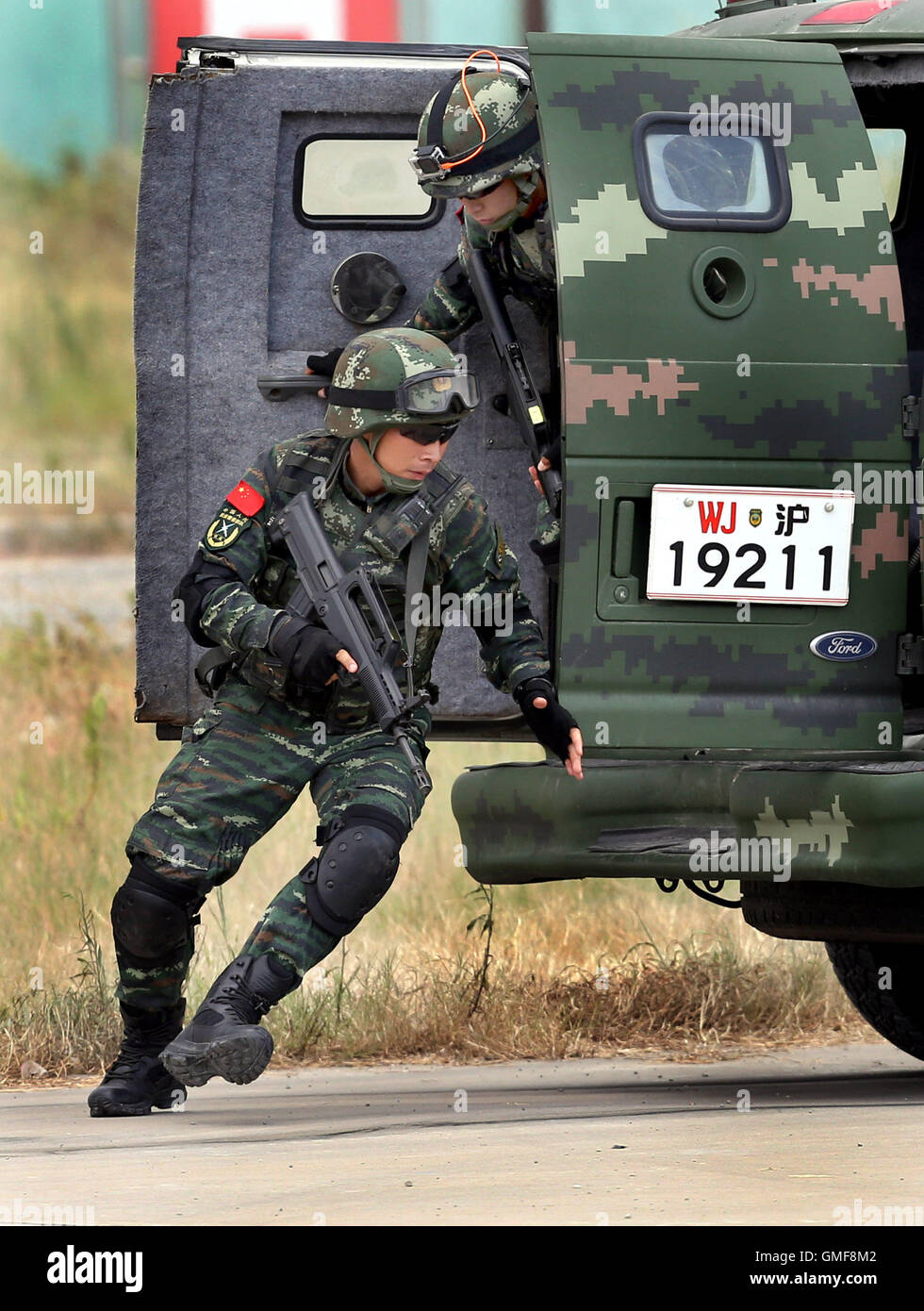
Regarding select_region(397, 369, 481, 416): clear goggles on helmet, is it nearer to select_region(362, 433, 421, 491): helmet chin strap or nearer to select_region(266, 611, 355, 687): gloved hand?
select_region(362, 433, 421, 491): helmet chin strap

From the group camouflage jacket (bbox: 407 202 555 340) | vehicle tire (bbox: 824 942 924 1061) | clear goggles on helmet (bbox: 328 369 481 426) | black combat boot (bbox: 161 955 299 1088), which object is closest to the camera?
black combat boot (bbox: 161 955 299 1088)

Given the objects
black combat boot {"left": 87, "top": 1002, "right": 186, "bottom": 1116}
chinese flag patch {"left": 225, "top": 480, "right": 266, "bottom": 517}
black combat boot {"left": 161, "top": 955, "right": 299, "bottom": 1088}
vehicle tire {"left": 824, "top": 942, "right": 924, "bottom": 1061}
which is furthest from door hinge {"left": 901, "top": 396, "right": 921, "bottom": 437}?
black combat boot {"left": 87, "top": 1002, "right": 186, "bottom": 1116}

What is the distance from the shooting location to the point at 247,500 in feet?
18.5

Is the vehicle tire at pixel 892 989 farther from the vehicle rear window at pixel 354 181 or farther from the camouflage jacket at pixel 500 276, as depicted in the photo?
the vehicle rear window at pixel 354 181

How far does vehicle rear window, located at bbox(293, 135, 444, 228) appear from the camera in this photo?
636cm

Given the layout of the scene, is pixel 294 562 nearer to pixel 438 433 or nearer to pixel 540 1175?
pixel 438 433

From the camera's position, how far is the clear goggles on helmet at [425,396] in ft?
18.2

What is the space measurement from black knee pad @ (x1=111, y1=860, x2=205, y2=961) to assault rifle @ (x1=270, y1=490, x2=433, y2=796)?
24.1 inches

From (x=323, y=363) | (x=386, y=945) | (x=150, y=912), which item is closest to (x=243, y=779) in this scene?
(x=150, y=912)

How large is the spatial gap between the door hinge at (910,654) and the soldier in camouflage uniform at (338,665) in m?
0.77

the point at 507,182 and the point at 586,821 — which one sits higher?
the point at 507,182

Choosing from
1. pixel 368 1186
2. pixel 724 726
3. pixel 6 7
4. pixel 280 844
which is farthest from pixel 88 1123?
pixel 6 7

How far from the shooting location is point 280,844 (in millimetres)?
8914

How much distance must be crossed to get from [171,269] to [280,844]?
3056 millimetres
